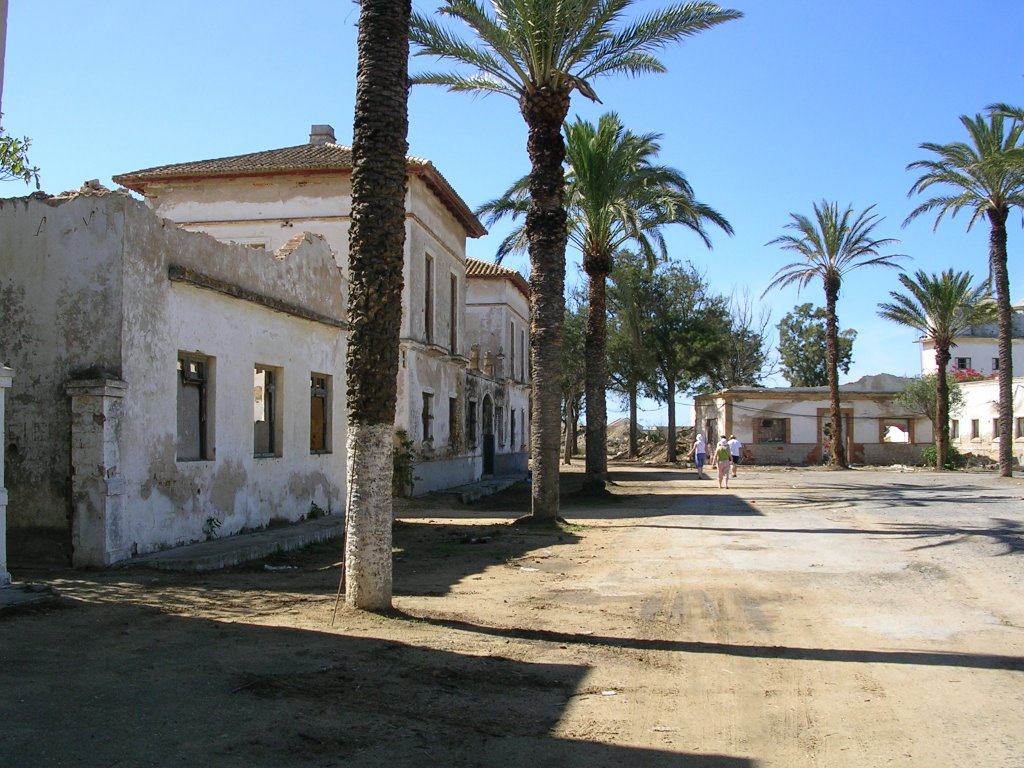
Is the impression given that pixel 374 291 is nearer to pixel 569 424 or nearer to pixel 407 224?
pixel 407 224

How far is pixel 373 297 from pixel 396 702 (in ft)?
12.0

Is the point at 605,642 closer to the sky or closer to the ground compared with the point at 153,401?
closer to the ground

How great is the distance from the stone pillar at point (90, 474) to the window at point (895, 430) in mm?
49581

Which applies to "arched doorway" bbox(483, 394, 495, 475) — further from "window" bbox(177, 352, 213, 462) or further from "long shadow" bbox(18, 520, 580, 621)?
"window" bbox(177, 352, 213, 462)

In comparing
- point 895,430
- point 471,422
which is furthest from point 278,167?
point 895,430

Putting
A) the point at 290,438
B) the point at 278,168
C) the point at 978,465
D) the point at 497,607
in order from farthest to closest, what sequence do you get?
the point at 978,465, the point at 278,168, the point at 290,438, the point at 497,607

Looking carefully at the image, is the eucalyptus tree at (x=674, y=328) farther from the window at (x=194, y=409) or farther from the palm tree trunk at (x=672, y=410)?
the window at (x=194, y=409)

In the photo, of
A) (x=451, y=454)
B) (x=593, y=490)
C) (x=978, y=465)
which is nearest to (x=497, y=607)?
(x=593, y=490)

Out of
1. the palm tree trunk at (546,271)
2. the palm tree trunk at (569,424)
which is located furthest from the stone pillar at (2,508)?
the palm tree trunk at (569,424)

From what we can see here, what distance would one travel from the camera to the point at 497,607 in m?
8.84

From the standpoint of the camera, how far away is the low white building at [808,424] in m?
50.9

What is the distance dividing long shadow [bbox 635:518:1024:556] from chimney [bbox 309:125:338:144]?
16907mm

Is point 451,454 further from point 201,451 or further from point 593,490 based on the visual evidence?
point 201,451

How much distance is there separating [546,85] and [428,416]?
11.5m
